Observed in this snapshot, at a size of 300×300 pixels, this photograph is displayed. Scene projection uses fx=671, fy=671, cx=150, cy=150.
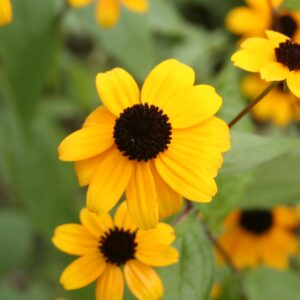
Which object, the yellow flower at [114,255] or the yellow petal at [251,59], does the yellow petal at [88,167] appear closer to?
the yellow flower at [114,255]

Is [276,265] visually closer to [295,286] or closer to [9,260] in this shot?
[295,286]

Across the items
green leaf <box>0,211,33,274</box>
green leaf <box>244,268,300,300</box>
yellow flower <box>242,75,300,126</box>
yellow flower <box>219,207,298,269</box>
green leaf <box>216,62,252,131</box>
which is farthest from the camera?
yellow flower <box>242,75,300,126</box>

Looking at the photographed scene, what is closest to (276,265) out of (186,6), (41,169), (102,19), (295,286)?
(295,286)

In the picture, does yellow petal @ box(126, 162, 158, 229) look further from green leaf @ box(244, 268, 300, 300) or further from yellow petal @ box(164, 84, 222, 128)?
green leaf @ box(244, 268, 300, 300)

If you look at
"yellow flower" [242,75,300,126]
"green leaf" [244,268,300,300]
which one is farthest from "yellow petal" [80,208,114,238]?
"yellow flower" [242,75,300,126]

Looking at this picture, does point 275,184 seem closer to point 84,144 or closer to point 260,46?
point 260,46
